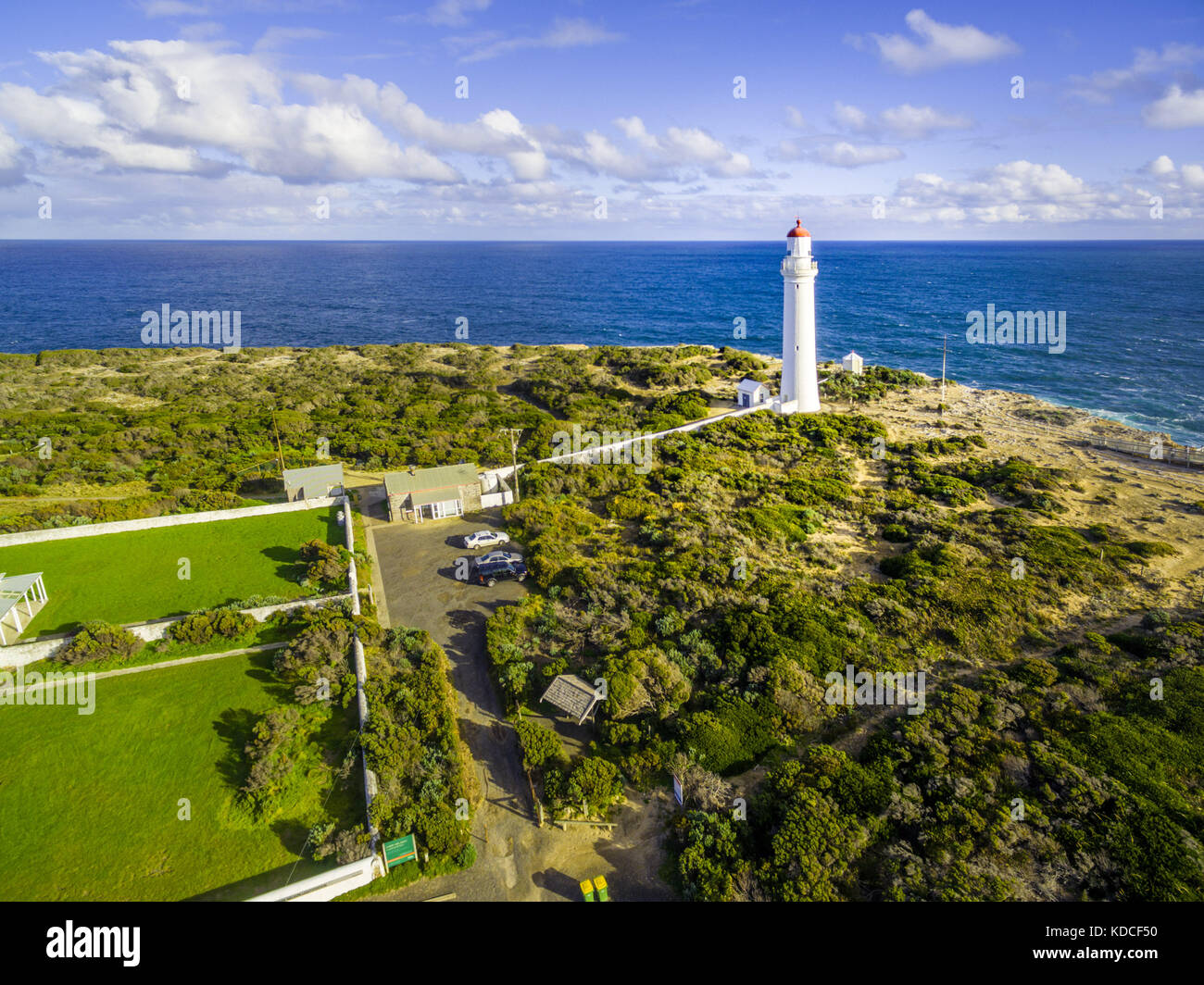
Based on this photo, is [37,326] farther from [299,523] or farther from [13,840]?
[13,840]

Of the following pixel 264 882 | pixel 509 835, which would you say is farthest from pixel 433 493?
pixel 264 882

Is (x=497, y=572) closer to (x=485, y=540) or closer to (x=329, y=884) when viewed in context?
(x=485, y=540)

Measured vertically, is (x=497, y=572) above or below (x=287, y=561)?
below

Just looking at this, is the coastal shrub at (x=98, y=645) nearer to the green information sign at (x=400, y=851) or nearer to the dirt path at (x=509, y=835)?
the dirt path at (x=509, y=835)

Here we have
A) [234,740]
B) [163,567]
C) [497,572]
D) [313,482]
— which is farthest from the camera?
[313,482]

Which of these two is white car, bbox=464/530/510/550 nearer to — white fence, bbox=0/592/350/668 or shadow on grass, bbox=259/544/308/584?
white fence, bbox=0/592/350/668

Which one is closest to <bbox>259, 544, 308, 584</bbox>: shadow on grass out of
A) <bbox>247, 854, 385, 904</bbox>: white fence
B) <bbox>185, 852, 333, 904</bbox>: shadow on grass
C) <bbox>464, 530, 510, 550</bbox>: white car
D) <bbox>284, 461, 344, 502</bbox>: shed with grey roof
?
<bbox>284, 461, 344, 502</bbox>: shed with grey roof
